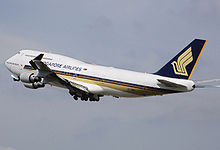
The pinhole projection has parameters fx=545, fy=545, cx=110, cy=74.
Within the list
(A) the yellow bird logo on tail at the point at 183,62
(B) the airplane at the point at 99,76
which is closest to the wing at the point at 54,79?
(B) the airplane at the point at 99,76

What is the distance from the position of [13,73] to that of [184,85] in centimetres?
2413

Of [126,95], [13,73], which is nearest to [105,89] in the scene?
[126,95]

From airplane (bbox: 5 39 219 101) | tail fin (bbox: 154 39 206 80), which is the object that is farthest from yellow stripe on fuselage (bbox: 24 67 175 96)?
tail fin (bbox: 154 39 206 80)

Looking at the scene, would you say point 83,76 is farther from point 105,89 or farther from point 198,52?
point 198,52

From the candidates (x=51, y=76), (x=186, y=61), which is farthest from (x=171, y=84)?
(x=51, y=76)

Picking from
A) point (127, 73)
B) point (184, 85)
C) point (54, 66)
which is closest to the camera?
point (184, 85)

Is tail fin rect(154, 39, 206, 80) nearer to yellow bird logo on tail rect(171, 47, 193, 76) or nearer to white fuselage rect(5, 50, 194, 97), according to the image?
yellow bird logo on tail rect(171, 47, 193, 76)

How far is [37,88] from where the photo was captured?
65.4 m

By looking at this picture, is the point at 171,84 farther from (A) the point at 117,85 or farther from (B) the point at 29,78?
(B) the point at 29,78

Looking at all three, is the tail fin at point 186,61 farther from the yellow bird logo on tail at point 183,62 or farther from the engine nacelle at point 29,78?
the engine nacelle at point 29,78

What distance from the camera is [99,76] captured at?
208 feet

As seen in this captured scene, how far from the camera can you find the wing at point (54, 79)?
62.3 metres

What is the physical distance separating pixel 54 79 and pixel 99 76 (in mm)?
5282

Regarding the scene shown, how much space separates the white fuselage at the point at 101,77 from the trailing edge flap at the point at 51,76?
29.6 inches
